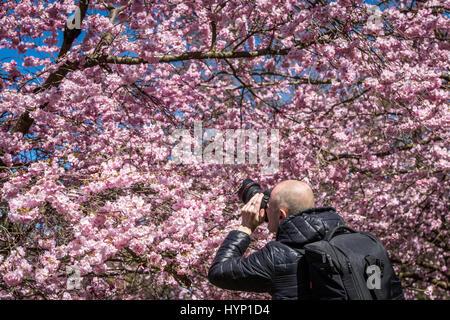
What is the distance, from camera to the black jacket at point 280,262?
176cm

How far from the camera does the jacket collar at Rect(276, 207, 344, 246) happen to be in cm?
181

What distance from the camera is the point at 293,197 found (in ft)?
6.39

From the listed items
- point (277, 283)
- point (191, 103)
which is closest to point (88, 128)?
point (191, 103)

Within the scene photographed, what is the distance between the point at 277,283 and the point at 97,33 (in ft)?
12.4

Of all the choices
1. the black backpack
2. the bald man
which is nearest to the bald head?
the bald man

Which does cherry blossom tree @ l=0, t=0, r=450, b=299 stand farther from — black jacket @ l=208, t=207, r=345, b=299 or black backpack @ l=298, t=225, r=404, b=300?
black backpack @ l=298, t=225, r=404, b=300

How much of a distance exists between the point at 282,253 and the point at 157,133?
10.7 feet

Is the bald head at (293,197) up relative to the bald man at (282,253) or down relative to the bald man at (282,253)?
up

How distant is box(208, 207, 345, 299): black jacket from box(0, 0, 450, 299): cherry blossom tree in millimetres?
1211

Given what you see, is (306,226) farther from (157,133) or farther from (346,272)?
(157,133)

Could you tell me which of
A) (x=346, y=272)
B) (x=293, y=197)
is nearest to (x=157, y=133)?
(x=293, y=197)

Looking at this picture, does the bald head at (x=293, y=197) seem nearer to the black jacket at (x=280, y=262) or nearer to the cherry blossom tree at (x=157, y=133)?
the black jacket at (x=280, y=262)

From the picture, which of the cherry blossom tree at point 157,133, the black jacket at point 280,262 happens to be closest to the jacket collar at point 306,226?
the black jacket at point 280,262

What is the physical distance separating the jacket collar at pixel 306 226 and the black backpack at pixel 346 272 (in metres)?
0.08
